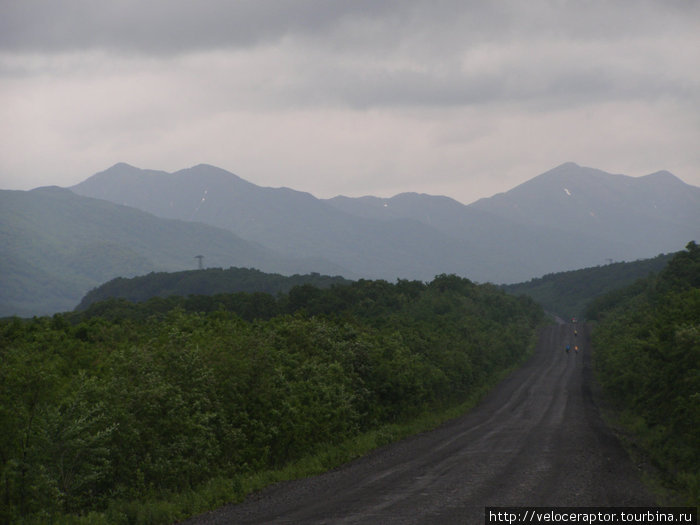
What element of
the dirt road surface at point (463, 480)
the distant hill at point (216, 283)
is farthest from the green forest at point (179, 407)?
the distant hill at point (216, 283)

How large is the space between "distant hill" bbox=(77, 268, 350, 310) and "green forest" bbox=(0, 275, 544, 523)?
349 ft

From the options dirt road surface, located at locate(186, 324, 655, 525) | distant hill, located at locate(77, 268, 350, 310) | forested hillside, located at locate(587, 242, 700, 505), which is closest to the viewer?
dirt road surface, located at locate(186, 324, 655, 525)

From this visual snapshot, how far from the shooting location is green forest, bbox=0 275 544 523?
1566cm

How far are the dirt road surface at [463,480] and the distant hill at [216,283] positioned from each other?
112 m

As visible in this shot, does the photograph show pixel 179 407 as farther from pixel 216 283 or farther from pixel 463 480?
pixel 216 283

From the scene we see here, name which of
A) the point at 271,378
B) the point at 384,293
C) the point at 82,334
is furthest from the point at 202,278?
the point at 271,378

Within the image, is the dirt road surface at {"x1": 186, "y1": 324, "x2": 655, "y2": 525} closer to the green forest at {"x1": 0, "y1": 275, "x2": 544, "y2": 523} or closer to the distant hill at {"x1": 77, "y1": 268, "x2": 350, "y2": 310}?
the green forest at {"x1": 0, "y1": 275, "x2": 544, "y2": 523}

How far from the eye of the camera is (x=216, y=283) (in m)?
174

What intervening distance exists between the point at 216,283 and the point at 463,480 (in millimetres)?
159761

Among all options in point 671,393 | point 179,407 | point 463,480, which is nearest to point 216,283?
point 671,393

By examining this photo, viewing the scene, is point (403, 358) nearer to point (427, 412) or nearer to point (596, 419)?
point (427, 412)

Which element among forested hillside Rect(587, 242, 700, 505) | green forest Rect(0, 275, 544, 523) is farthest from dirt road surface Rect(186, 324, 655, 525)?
green forest Rect(0, 275, 544, 523)

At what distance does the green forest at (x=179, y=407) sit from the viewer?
15.7 metres

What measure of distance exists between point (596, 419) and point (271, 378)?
1937 centimetres
